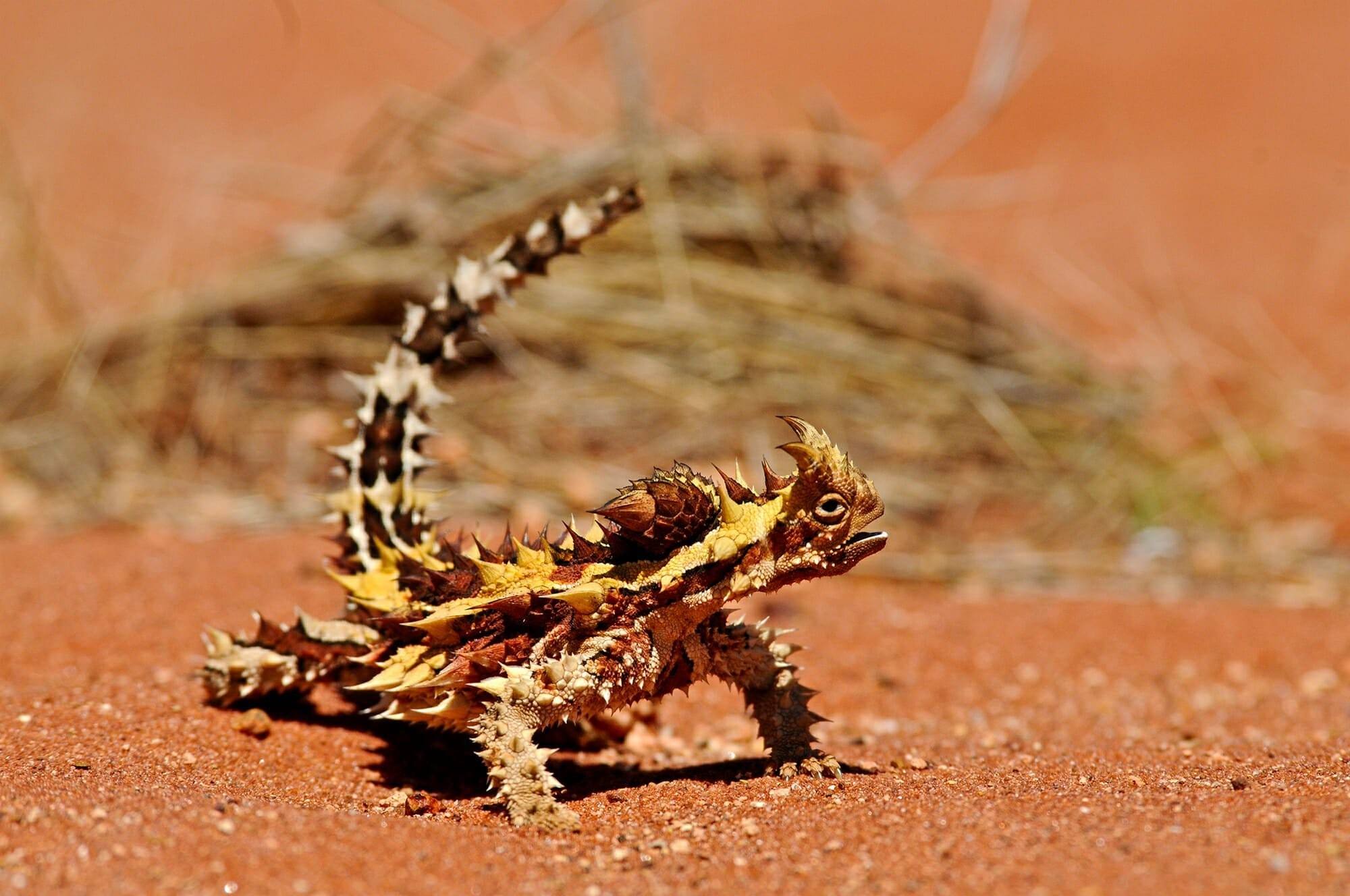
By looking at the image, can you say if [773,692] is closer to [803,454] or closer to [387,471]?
Answer: [803,454]

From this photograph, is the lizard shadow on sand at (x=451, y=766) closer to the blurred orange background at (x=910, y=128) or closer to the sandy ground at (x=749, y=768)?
the sandy ground at (x=749, y=768)

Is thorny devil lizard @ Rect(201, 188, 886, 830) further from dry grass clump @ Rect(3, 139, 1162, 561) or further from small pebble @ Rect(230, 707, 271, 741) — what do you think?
dry grass clump @ Rect(3, 139, 1162, 561)

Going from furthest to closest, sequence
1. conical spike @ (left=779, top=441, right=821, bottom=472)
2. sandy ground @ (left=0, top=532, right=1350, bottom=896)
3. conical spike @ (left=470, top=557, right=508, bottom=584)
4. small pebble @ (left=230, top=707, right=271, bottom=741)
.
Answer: small pebble @ (left=230, top=707, right=271, bottom=741) < conical spike @ (left=470, top=557, right=508, bottom=584) < conical spike @ (left=779, top=441, right=821, bottom=472) < sandy ground @ (left=0, top=532, right=1350, bottom=896)

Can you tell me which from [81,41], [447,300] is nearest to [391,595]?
[447,300]

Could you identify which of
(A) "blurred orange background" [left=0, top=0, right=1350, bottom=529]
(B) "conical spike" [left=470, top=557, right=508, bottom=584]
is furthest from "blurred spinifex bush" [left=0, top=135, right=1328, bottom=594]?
(B) "conical spike" [left=470, top=557, right=508, bottom=584]

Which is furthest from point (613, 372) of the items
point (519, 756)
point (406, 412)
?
point (519, 756)

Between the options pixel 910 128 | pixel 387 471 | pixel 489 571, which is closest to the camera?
pixel 489 571

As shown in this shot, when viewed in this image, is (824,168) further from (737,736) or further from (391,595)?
(391,595)
